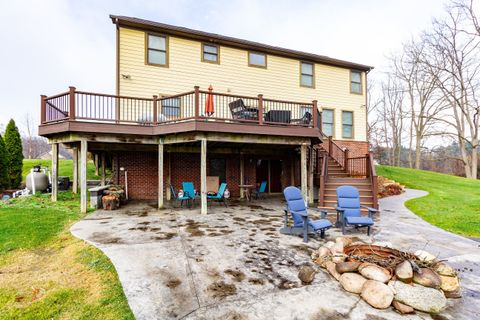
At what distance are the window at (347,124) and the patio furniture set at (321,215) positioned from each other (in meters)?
8.60

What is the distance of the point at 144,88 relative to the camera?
10359 mm

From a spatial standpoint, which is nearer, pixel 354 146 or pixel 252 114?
pixel 252 114

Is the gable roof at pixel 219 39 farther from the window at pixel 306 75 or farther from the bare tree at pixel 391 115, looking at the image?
the bare tree at pixel 391 115

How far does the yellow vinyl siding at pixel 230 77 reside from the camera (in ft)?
33.4

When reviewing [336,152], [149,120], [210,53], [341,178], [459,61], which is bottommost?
[341,178]

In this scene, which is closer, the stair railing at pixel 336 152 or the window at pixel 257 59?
the stair railing at pixel 336 152

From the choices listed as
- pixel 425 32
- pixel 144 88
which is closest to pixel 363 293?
pixel 144 88

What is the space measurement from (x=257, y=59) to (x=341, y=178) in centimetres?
726

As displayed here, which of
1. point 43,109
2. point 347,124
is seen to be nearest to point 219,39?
point 43,109

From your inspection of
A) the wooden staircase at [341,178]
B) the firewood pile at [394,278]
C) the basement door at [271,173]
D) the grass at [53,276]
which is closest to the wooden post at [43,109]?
the grass at [53,276]

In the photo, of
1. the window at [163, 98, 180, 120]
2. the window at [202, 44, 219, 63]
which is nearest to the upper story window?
the window at [202, 44, 219, 63]

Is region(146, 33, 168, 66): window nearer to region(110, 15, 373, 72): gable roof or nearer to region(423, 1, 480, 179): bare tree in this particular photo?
region(110, 15, 373, 72): gable roof

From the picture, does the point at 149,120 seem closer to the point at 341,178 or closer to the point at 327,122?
the point at 341,178

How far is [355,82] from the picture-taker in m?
14.4
